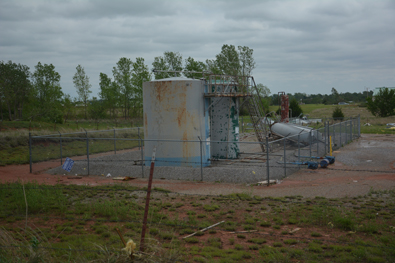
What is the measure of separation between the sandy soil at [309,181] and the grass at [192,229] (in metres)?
1.39

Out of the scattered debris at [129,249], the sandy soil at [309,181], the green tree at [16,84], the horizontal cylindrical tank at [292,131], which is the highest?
the green tree at [16,84]

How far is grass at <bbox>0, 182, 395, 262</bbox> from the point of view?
778cm

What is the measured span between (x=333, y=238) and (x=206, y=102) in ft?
46.8

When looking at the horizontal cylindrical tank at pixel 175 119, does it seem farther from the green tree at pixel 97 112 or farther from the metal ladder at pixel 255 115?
the green tree at pixel 97 112

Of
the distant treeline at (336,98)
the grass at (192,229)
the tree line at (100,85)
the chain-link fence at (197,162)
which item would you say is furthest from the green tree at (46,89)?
the distant treeline at (336,98)

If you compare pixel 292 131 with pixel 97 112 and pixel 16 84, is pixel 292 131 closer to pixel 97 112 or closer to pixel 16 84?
pixel 97 112

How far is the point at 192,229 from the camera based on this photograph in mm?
9953

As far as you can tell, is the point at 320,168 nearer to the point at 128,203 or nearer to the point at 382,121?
the point at 128,203

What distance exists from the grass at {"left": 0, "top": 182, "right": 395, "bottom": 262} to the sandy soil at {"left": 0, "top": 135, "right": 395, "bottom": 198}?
139 cm

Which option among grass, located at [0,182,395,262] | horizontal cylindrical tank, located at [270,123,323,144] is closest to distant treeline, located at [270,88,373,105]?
horizontal cylindrical tank, located at [270,123,323,144]

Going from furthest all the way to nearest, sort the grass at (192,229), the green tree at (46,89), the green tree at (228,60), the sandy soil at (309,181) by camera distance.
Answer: the green tree at (228,60), the green tree at (46,89), the sandy soil at (309,181), the grass at (192,229)

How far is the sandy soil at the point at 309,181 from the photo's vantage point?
1441 cm

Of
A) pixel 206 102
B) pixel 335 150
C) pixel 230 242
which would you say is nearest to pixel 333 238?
pixel 230 242

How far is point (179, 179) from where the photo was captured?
18.0m
